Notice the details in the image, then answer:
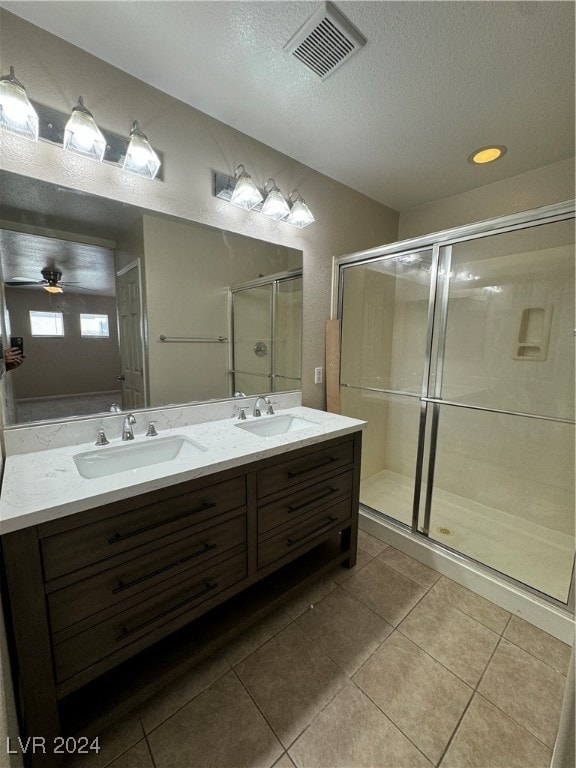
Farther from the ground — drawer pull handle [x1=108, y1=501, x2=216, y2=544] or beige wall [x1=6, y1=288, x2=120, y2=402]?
beige wall [x1=6, y1=288, x2=120, y2=402]

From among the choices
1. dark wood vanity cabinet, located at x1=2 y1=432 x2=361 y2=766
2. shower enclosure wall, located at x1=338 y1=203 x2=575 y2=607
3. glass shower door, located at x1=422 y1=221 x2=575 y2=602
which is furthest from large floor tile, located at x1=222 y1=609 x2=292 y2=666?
glass shower door, located at x1=422 y1=221 x2=575 y2=602

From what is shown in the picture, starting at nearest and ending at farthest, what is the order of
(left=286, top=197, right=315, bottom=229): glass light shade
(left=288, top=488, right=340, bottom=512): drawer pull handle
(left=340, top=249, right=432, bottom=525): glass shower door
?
(left=288, top=488, right=340, bottom=512): drawer pull handle → (left=286, top=197, right=315, bottom=229): glass light shade → (left=340, top=249, right=432, bottom=525): glass shower door

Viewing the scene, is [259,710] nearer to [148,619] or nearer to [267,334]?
[148,619]

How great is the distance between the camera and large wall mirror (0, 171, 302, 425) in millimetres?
1186

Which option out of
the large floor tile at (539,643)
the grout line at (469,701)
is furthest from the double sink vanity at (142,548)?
the large floor tile at (539,643)

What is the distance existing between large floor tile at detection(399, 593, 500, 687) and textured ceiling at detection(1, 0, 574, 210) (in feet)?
8.10

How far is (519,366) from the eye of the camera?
2199mm

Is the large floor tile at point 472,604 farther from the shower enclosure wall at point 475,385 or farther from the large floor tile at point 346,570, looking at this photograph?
the large floor tile at point 346,570

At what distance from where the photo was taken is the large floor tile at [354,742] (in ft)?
3.18

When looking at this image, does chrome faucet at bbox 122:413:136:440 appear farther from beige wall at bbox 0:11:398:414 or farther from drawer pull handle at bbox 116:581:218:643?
beige wall at bbox 0:11:398:414

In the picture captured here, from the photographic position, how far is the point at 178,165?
1479mm

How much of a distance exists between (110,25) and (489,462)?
127 inches

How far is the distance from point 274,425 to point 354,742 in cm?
128

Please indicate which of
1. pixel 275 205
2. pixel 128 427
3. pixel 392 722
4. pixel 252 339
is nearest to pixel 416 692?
pixel 392 722
